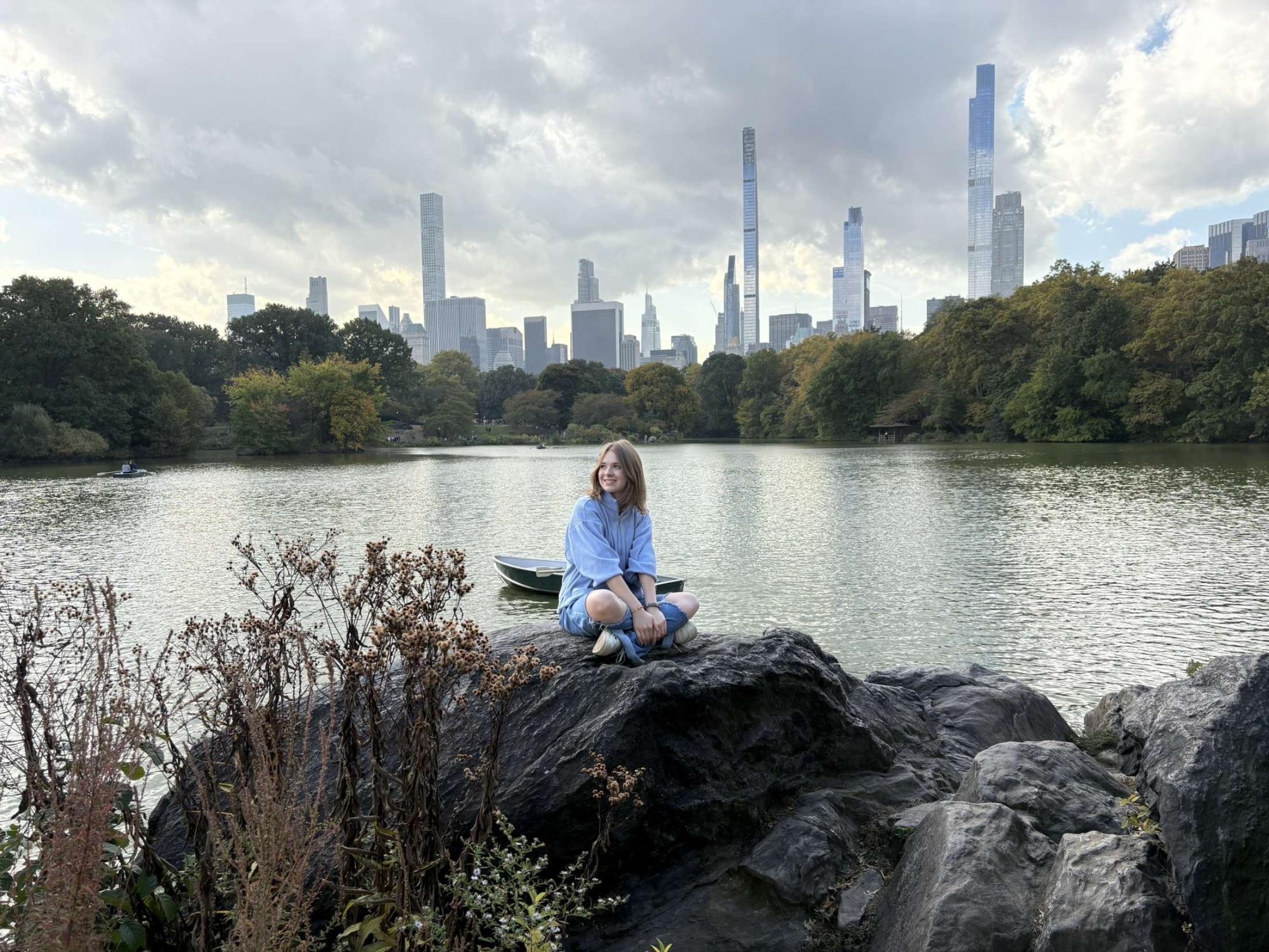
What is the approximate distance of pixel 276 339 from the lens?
72062 mm

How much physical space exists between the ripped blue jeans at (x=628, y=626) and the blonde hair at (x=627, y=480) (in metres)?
0.44

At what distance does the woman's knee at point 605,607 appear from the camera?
11.6 feet

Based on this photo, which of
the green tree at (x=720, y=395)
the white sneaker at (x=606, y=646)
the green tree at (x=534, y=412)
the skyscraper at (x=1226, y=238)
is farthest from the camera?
the skyscraper at (x=1226, y=238)

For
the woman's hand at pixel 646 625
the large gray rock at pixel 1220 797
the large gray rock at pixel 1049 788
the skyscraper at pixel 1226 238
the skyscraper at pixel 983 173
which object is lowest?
the large gray rock at pixel 1049 788

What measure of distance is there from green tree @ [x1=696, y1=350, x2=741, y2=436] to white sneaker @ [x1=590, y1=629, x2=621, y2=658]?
281 ft

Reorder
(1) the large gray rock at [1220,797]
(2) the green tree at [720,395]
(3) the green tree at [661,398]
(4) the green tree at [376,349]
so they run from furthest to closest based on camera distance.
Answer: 1. (2) the green tree at [720,395]
2. (3) the green tree at [661,398]
3. (4) the green tree at [376,349]
4. (1) the large gray rock at [1220,797]

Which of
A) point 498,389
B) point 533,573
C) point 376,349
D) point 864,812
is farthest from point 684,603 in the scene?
point 498,389

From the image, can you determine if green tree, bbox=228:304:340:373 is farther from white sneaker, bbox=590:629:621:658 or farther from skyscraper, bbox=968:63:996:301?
skyscraper, bbox=968:63:996:301

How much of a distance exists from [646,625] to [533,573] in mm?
7280

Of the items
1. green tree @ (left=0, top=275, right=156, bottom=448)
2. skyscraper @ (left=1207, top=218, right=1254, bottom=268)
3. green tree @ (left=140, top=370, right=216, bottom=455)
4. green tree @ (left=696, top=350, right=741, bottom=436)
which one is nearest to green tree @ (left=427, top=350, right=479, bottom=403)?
green tree @ (left=696, top=350, right=741, bottom=436)

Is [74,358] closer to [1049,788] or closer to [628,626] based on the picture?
[628,626]

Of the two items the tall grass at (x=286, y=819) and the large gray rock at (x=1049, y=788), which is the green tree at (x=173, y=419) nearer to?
the tall grass at (x=286, y=819)

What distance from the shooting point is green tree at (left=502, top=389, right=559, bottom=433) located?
83.4 m

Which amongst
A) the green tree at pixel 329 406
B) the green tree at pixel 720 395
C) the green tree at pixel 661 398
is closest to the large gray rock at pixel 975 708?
the green tree at pixel 329 406
